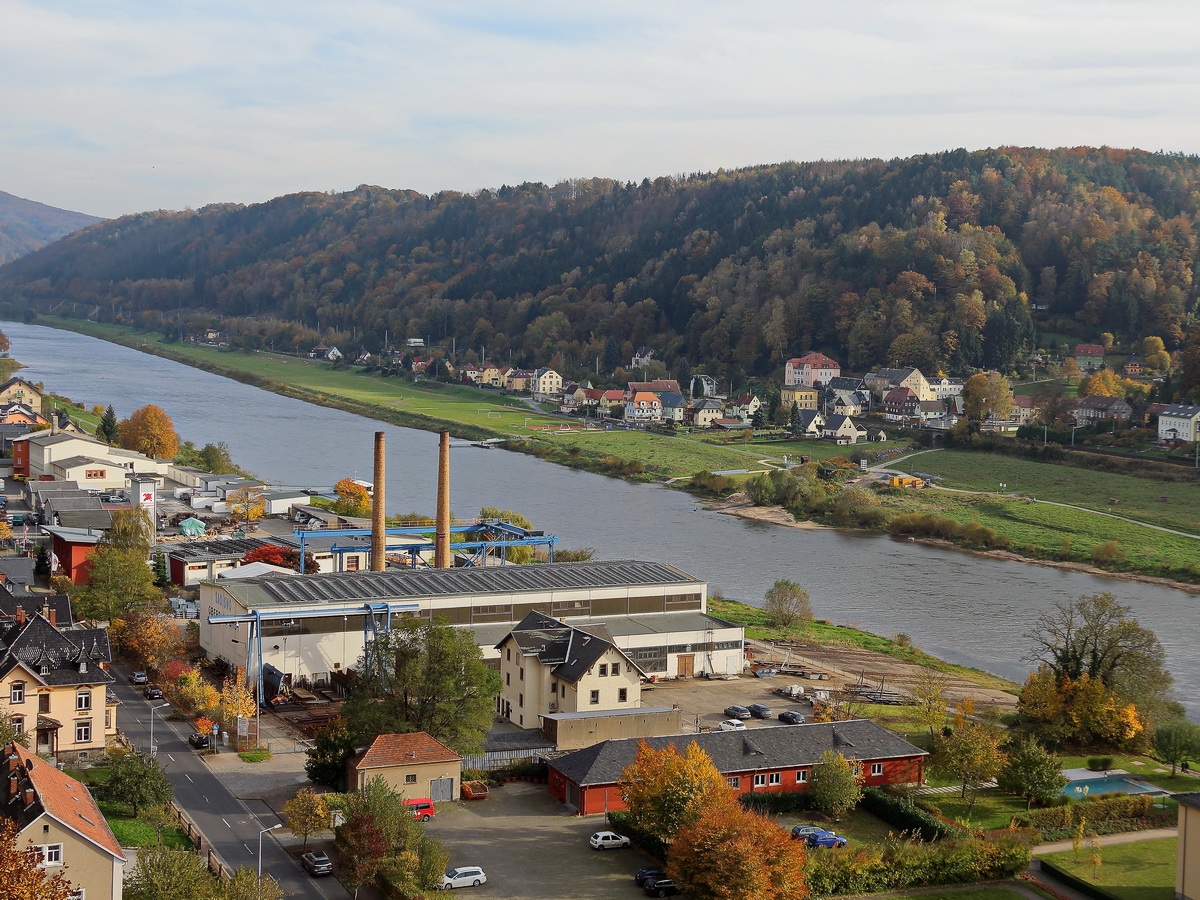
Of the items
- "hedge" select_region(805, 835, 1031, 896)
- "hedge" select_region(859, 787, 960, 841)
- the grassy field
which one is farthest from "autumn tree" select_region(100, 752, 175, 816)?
the grassy field

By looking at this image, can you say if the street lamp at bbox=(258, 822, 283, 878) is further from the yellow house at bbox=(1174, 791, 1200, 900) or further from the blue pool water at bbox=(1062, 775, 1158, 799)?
the blue pool water at bbox=(1062, 775, 1158, 799)

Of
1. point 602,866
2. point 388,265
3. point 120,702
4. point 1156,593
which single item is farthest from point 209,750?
point 388,265

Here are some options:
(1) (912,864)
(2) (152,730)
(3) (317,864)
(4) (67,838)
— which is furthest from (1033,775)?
(2) (152,730)

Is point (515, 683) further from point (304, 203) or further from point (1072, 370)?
point (304, 203)

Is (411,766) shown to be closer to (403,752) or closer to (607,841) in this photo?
(403,752)

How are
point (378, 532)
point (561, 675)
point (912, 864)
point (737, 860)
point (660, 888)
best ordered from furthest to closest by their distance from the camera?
point (378, 532), point (561, 675), point (912, 864), point (660, 888), point (737, 860)
